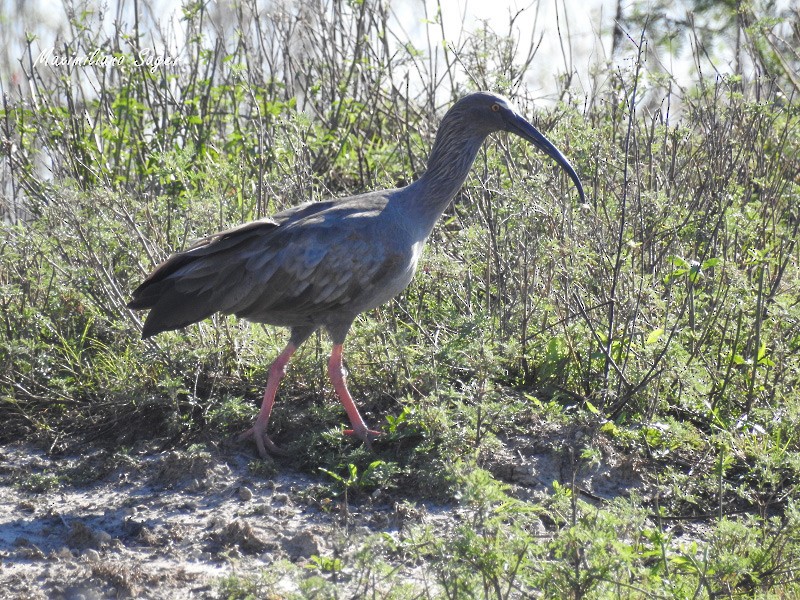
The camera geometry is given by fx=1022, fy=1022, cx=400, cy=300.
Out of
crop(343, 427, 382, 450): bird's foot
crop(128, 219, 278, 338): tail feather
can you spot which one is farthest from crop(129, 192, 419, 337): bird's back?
crop(343, 427, 382, 450): bird's foot

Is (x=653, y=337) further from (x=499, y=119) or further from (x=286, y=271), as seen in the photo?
(x=286, y=271)

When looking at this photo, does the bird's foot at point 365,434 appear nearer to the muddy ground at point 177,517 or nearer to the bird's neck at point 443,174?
the muddy ground at point 177,517

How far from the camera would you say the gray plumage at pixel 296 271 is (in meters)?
5.62

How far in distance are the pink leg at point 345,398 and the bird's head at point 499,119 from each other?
1.60m

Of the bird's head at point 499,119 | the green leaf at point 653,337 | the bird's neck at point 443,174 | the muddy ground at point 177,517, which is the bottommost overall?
the muddy ground at point 177,517

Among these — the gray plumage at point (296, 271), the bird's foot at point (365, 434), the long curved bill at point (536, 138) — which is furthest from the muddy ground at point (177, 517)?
the long curved bill at point (536, 138)

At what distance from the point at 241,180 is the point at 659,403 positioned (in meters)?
3.45

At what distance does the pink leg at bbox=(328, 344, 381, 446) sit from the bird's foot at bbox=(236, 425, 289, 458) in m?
0.40

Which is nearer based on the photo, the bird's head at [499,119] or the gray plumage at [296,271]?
the gray plumage at [296,271]

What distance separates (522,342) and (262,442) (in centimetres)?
165

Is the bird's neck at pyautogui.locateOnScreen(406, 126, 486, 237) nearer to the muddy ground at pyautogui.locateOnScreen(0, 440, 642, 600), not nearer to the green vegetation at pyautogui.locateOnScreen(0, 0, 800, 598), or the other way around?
the green vegetation at pyautogui.locateOnScreen(0, 0, 800, 598)

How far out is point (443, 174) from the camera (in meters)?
6.08

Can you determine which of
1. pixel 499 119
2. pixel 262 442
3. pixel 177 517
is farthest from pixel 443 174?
pixel 177 517

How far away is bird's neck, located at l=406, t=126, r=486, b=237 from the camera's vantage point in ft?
19.7
